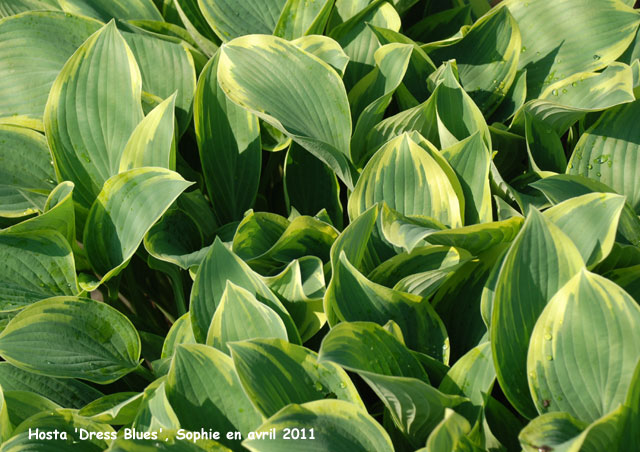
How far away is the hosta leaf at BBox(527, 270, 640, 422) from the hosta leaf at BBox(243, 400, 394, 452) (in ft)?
0.64

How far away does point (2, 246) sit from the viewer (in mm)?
1085

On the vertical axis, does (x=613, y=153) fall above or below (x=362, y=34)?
below

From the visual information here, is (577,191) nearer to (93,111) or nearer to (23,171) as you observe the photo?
(93,111)

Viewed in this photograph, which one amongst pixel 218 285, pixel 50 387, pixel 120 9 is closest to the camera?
pixel 218 285

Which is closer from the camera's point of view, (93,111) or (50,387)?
(50,387)

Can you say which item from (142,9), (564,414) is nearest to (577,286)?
(564,414)

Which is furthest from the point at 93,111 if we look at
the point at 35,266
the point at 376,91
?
the point at 376,91

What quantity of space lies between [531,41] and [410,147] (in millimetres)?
472

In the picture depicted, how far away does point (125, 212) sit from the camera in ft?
3.51

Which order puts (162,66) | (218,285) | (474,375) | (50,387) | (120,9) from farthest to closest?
1. (120,9)
2. (162,66)
3. (50,387)
4. (218,285)
5. (474,375)

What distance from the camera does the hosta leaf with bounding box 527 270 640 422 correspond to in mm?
769

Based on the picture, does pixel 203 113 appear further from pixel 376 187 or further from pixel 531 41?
pixel 531 41

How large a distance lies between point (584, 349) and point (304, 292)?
1.28ft

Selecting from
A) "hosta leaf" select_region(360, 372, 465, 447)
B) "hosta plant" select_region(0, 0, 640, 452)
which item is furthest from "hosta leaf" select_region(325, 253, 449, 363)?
"hosta leaf" select_region(360, 372, 465, 447)
